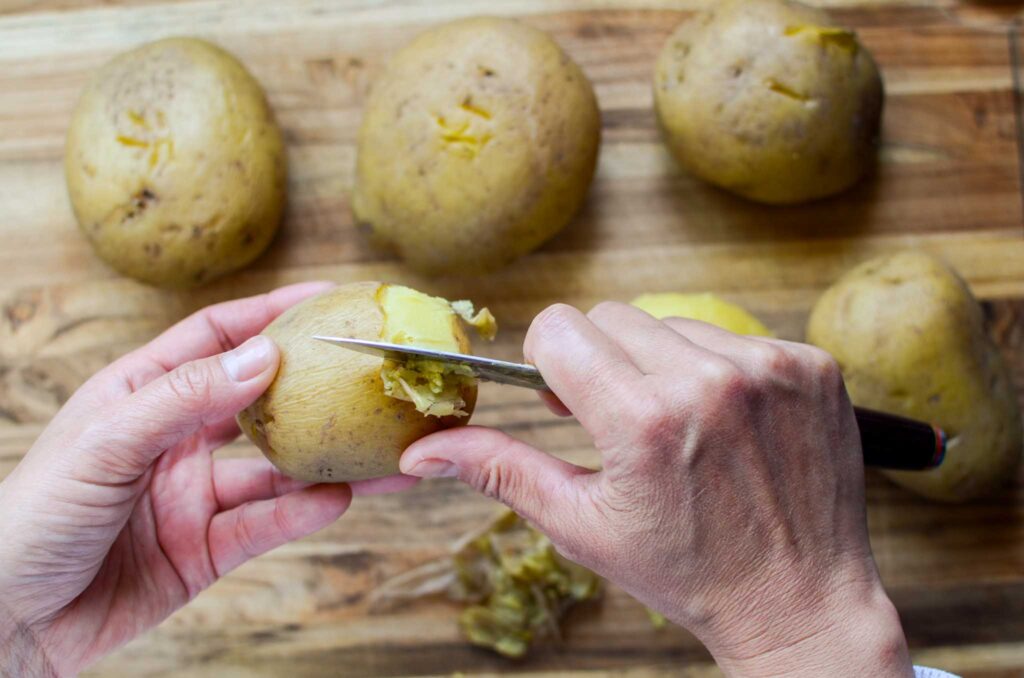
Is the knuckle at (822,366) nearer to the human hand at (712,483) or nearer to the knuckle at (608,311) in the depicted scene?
the human hand at (712,483)

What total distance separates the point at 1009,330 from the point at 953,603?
2.18ft

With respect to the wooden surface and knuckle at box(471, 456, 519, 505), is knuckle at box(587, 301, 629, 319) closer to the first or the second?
knuckle at box(471, 456, 519, 505)

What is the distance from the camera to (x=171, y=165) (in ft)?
6.15

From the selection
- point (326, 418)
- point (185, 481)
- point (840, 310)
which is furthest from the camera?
point (840, 310)

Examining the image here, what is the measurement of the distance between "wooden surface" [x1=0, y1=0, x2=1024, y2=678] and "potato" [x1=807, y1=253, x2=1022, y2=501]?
0.58ft

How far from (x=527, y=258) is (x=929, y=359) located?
92 centimetres

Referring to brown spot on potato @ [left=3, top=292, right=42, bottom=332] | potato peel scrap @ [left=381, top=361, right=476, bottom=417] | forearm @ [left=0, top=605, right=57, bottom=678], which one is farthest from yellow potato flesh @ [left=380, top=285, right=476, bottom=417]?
brown spot on potato @ [left=3, top=292, right=42, bottom=332]

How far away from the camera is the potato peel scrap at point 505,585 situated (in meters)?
1.99

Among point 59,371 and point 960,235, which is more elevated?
point 960,235

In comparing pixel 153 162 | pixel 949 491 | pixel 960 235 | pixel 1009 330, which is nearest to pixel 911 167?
pixel 960 235

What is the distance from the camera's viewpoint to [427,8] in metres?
2.15

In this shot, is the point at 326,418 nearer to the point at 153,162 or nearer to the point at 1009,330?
the point at 153,162

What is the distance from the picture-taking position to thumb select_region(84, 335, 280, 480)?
1.34m

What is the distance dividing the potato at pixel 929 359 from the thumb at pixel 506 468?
85 cm
